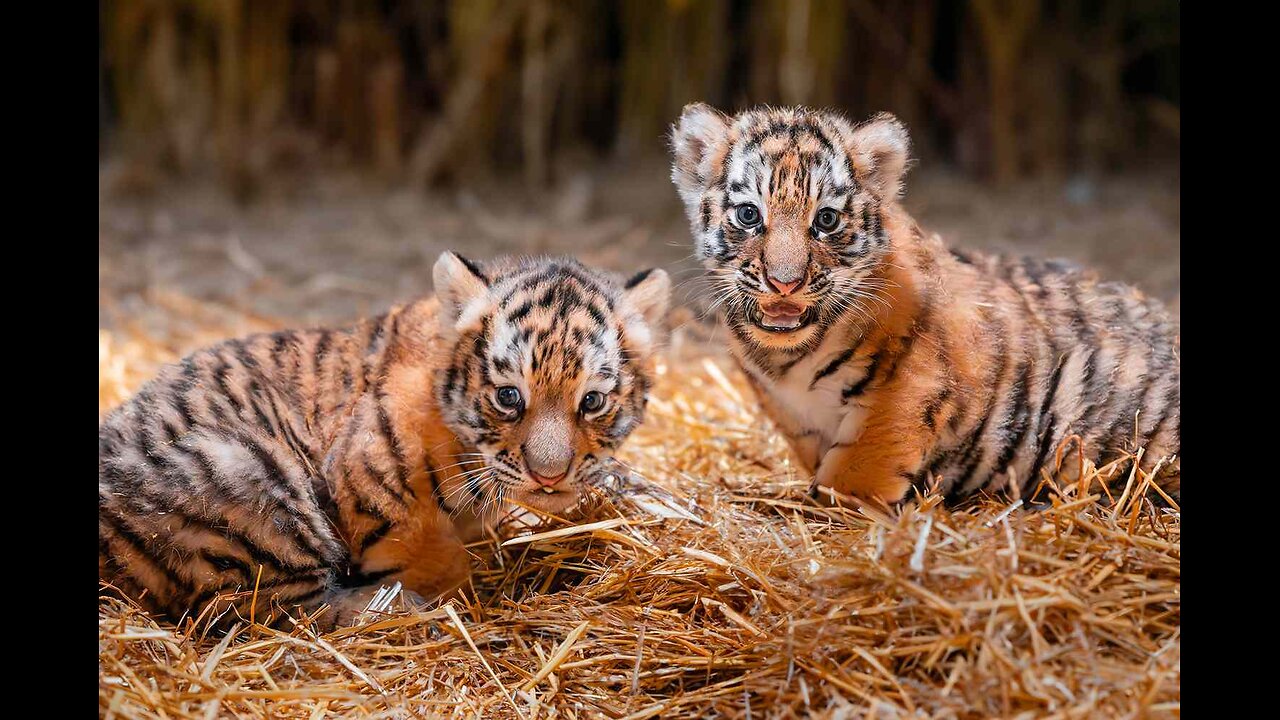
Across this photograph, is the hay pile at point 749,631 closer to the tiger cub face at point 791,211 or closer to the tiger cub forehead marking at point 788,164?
the tiger cub face at point 791,211

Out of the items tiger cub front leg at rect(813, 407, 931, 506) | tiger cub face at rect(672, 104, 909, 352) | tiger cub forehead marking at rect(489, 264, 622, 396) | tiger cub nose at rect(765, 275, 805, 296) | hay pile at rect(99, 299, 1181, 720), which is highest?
tiger cub face at rect(672, 104, 909, 352)

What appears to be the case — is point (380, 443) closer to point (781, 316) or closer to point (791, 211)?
point (781, 316)

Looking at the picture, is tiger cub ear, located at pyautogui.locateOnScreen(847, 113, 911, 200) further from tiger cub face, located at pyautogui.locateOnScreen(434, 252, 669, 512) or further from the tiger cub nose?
tiger cub face, located at pyautogui.locateOnScreen(434, 252, 669, 512)

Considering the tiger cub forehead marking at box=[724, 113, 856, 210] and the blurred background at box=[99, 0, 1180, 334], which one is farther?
the blurred background at box=[99, 0, 1180, 334]

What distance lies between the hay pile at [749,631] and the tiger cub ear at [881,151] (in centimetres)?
92

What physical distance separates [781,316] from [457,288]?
91cm

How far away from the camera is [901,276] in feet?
10.2

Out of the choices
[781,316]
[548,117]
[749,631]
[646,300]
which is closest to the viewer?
[749,631]

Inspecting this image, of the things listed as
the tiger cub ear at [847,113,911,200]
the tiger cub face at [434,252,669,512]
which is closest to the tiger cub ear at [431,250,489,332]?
the tiger cub face at [434,252,669,512]

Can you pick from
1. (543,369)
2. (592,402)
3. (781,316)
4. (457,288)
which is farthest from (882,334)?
(457,288)

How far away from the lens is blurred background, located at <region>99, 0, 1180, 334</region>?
6.58 m

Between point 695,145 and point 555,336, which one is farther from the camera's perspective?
point 695,145

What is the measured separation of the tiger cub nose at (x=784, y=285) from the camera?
9.19ft

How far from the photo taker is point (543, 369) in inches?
113
